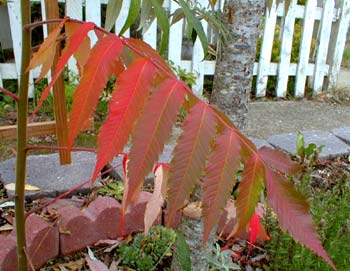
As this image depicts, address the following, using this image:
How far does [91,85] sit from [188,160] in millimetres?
145

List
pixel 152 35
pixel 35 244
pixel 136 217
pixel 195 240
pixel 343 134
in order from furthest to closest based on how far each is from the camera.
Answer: pixel 152 35
pixel 343 134
pixel 136 217
pixel 35 244
pixel 195 240

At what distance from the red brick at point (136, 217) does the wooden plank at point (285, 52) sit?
2820 millimetres

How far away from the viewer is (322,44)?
14.2 ft

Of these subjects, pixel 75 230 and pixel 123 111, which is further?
pixel 75 230

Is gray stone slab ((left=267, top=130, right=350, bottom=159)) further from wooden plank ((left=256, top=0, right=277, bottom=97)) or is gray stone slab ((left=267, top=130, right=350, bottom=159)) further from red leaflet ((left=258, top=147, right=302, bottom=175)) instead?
red leaflet ((left=258, top=147, right=302, bottom=175))

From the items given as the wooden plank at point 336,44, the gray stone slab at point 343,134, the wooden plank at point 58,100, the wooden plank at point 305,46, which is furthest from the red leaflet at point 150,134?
the wooden plank at point 336,44

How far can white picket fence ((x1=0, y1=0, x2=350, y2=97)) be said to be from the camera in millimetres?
3508

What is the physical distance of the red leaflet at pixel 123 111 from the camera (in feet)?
1.58

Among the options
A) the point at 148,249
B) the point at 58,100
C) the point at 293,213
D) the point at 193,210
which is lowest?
the point at 148,249

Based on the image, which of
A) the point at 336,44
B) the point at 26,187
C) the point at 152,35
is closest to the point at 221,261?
the point at 26,187

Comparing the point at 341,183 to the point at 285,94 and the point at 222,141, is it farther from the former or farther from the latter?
the point at 285,94

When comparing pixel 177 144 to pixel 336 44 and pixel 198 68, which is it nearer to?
pixel 198 68

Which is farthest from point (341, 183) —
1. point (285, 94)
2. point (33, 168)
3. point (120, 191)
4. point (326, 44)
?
point (326, 44)

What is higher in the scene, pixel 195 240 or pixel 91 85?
pixel 91 85
